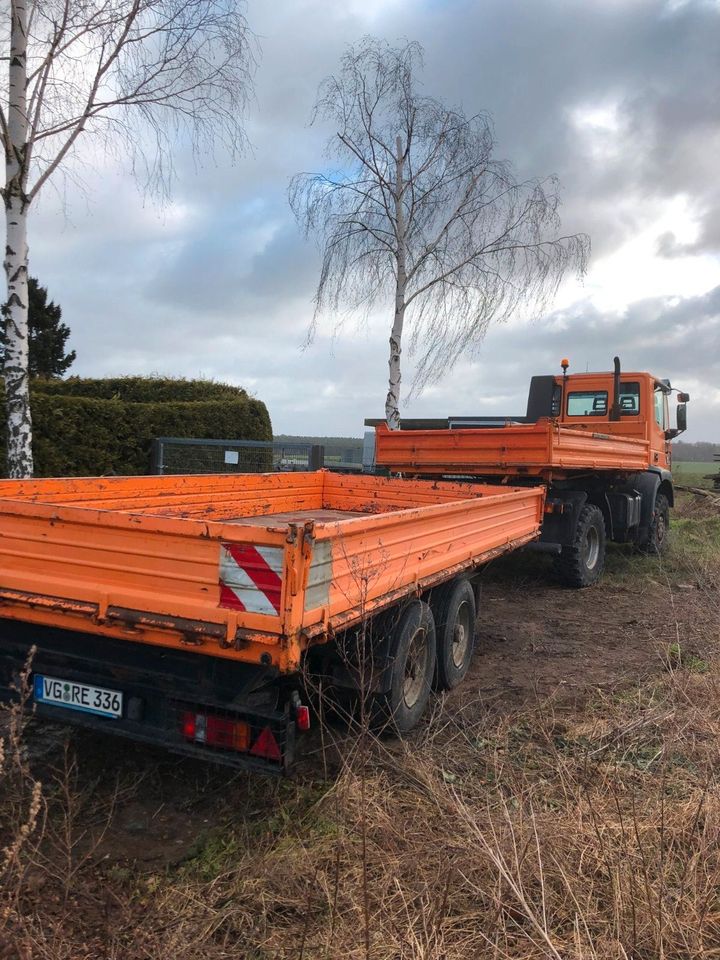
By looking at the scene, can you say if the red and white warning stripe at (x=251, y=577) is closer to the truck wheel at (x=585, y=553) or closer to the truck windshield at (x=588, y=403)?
the truck wheel at (x=585, y=553)

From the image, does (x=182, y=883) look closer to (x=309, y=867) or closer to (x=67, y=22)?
(x=309, y=867)

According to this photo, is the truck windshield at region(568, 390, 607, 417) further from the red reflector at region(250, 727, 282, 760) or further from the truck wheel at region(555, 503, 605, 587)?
the red reflector at region(250, 727, 282, 760)

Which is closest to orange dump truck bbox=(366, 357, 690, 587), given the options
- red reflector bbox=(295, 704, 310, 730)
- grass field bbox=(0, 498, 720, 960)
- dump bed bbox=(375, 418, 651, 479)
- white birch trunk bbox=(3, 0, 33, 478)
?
dump bed bbox=(375, 418, 651, 479)

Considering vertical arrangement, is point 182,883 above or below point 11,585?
below

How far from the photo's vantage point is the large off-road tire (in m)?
10.2

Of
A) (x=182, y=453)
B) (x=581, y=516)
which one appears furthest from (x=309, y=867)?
(x=182, y=453)

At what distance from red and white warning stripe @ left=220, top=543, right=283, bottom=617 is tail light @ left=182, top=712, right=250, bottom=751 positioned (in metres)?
0.56

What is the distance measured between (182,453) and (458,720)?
8114 millimetres

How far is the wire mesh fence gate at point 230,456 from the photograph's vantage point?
10922mm

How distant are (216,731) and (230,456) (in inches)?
338

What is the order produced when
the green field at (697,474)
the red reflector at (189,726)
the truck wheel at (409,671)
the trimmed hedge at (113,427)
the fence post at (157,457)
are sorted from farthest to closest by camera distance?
1. the green field at (697,474)
2. the fence post at (157,457)
3. the trimmed hedge at (113,427)
4. the truck wheel at (409,671)
5. the red reflector at (189,726)

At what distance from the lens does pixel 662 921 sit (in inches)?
84.5

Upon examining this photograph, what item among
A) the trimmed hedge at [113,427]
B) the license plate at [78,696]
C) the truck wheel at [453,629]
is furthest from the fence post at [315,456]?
the license plate at [78,696]

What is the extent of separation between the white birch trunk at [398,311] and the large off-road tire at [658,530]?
508 centimetres
